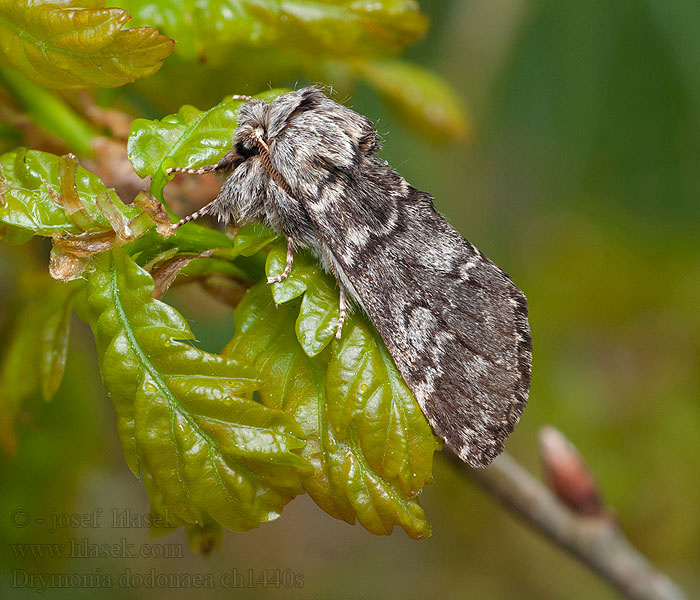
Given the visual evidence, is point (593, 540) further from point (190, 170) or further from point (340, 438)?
point (190, 170)

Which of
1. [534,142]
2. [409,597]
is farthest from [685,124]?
[409,597]

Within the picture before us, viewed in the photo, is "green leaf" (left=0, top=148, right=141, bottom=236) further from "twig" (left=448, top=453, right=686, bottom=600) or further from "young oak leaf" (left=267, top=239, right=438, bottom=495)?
"twig" (left=448, top=453, right=686, bottom=600)

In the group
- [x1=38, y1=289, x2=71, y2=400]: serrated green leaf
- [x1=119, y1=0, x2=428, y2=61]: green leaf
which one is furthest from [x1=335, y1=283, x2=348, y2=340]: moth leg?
[x1=119, y1=0, x2=428, y2=61]: green leaf

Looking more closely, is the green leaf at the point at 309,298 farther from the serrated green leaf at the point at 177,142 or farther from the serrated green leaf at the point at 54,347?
the serrated green leaf at the point at 54,347

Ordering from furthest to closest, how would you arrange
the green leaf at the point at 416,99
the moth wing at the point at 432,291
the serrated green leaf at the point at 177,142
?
the green leaf at the point at 416,99 → the moth wing at the point at 432,291 → the serrated green leaf at the point at 177,142

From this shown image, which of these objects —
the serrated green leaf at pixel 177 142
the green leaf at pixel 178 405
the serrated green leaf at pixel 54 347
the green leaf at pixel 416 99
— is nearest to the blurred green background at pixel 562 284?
the green leaf at pixel 416 99

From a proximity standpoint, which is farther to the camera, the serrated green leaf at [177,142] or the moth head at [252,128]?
the moth head at [252,128]

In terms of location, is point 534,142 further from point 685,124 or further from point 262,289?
point 262,289
